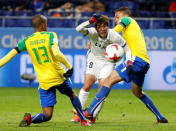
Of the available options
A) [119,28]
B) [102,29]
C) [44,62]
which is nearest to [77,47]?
[119,28]

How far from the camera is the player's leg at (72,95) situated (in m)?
8.23

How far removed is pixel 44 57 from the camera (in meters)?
8.06

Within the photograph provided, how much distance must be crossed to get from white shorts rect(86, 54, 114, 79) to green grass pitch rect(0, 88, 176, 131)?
83 cm

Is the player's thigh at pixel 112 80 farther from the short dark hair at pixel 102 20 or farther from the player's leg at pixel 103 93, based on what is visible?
the short dark hair at pixel 102 20

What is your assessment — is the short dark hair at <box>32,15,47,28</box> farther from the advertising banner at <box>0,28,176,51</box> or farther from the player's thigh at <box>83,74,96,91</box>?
the advertising banner at <box>0,28,176,51</box>

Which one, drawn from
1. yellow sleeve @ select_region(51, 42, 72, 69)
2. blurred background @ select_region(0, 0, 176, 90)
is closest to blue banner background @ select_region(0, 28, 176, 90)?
blurred background @ select_region(0, 0, 176, 90)

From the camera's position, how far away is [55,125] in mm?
8641

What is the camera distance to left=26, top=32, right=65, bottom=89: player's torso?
26.4 ft

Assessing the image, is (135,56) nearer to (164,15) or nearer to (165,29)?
(165,29)

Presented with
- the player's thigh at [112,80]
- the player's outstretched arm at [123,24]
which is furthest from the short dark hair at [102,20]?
the player's thigh at [112,80]

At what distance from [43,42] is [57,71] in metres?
0.48

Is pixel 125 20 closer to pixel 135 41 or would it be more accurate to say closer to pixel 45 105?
pixel 135 41

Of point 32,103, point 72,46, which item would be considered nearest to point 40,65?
point 32,103

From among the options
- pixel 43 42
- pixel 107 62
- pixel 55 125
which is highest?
pixel 43 42
